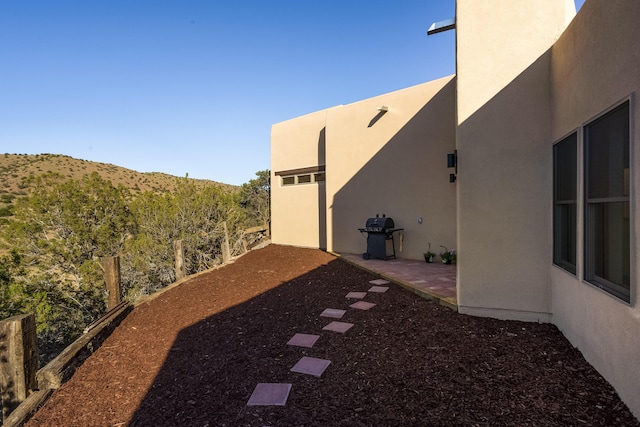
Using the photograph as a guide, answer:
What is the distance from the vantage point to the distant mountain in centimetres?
2651

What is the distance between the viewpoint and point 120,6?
7699 millimetres

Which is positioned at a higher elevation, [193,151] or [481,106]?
[193,151]

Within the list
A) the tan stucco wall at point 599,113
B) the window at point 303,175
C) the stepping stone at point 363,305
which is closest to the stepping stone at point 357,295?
the stepping stone at point 363,305

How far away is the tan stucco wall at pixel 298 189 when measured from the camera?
10.5 metres

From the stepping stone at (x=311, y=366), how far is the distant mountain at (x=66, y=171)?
24.5 meters

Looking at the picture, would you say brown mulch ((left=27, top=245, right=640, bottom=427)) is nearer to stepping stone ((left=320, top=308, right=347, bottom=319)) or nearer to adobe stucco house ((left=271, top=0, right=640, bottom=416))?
stepping stone ((left=320, top=308, right=347, bottom=319))

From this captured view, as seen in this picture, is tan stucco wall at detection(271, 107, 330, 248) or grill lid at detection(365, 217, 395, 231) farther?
tan stucco wall at detection(271, 107, 330, 248)

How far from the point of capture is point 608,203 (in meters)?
2.52

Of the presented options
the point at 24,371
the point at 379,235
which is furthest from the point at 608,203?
the point at 379,235

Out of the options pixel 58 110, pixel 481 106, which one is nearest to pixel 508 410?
pixel 481 106

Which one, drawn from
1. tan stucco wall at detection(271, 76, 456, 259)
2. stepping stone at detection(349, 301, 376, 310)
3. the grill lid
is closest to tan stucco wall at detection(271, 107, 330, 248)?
tan stucco wall at detection(271, 76, 456, 259)

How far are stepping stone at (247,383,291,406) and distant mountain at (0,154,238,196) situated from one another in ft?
81.3

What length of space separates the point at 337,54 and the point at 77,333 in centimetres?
1097

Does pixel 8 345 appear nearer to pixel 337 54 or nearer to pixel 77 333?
pixel 77 333
